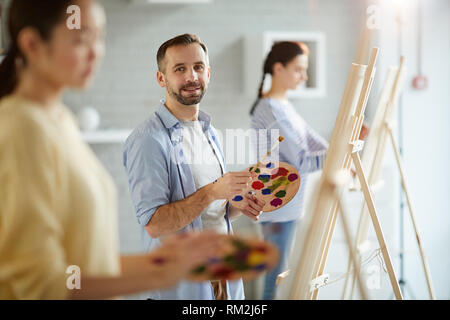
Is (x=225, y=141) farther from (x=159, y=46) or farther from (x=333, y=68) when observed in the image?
(x=333, y=68)

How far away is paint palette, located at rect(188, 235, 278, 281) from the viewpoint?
A: 1.03 m

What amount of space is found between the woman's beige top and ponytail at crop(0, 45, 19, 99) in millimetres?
21

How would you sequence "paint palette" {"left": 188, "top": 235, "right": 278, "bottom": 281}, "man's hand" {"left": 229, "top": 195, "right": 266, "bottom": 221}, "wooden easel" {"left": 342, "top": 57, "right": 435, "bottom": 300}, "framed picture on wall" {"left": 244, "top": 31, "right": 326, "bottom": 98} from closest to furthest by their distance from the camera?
"paint palette" {"left": 188, "top": 235, "right": 278, "bottom": 281} → "man's hand" {"left": 229, "top": 195, "right": 266, "bottom": 221} → "wooden easel" {"left": 342, "top": 57, "right": 435, "bottom": 300} → "framed picture on wall" {"left": 244, "top": 31, "right": 326, "bottom": 98}

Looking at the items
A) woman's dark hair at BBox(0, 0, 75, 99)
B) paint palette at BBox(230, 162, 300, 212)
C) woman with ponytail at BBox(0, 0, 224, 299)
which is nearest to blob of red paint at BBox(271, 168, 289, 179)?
paint palette at BBox(230, 162, 300, 212)

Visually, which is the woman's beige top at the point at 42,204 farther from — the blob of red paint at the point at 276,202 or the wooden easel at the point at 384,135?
the wooden easel at the point at 384,135

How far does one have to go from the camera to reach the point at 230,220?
1.27 meters

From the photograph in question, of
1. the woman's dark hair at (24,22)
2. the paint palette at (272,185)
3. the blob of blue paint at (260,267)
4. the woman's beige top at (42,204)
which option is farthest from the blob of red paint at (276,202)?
the woman's dark hair at (24,22)

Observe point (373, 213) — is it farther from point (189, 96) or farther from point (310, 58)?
point (310, 58)

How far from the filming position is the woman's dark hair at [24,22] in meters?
0.93

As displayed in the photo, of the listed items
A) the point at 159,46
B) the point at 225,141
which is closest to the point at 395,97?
the point at 225,141

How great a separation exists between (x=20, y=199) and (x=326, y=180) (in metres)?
0.64

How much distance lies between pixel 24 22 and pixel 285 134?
1.19 m

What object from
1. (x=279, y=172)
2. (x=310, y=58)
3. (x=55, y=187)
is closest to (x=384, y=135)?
(x=279, y=172)

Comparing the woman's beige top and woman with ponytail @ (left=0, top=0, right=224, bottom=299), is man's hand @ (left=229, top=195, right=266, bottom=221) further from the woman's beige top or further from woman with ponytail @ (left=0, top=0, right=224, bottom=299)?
the woman's beige top
